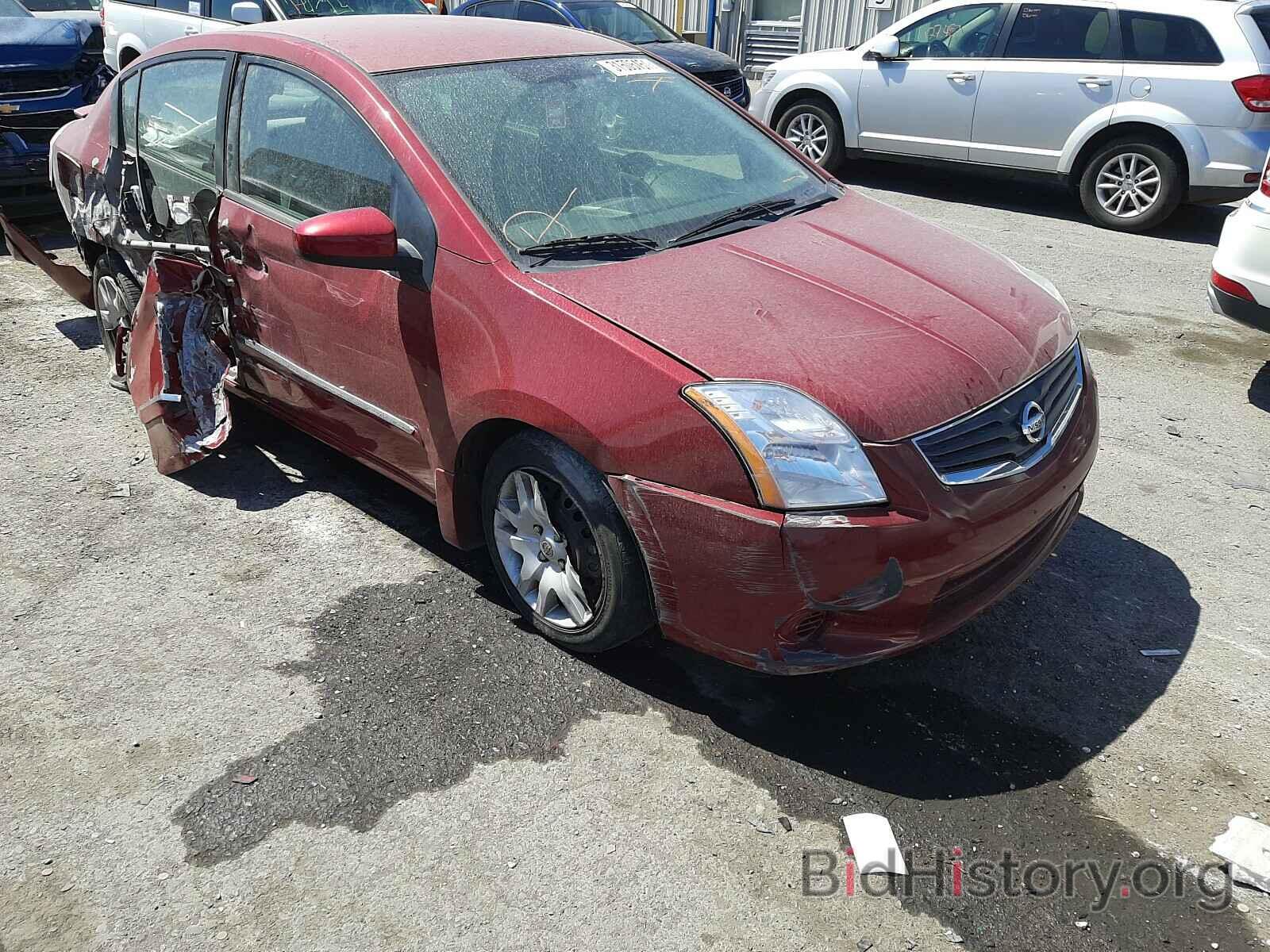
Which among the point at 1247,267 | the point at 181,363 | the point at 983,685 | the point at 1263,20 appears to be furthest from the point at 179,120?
the point at 1263,20

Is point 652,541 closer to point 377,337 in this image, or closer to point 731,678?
point 731,678

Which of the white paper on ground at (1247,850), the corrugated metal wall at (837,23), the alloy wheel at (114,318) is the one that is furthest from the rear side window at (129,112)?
the corrugated metal wall at (837,23)

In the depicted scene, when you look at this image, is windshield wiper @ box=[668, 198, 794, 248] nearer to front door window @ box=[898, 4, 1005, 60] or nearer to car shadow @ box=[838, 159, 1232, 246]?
car shadow @ box=[838, 159, 1232, 246]

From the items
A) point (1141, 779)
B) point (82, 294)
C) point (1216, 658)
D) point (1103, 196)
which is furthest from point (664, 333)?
point (1103, 196)

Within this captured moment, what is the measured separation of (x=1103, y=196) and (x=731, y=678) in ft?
22.6

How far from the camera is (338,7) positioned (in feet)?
32.3


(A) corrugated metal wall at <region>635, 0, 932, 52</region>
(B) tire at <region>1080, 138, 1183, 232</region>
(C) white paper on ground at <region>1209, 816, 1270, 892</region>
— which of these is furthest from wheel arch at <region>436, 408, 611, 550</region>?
(A) corrugated metal wall at <region>635, 0, 932, 52</region>

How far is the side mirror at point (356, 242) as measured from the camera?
10.0 ft

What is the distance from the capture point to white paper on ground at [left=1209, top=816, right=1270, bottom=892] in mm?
2533

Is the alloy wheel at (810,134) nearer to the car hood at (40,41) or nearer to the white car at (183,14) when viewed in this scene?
the white car at (183,14)

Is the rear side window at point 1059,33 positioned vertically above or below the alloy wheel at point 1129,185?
above

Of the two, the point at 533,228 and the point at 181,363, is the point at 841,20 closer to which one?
the point at 181,363

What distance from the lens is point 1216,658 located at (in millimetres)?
3314

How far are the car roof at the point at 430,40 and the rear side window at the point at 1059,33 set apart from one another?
5.68 m
